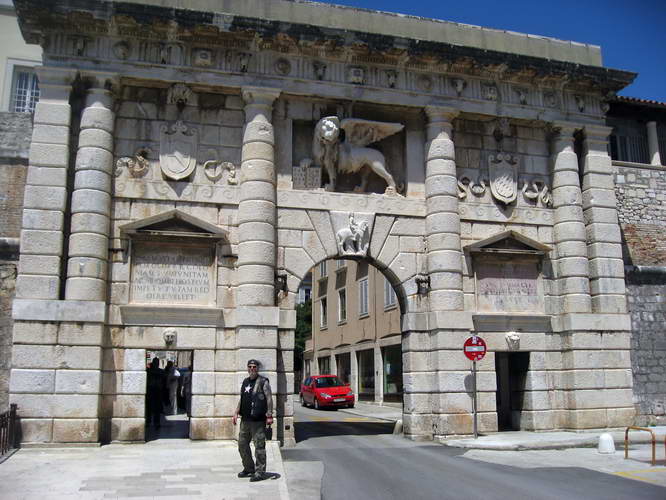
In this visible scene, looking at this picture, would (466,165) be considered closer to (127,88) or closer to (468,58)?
(468,58)

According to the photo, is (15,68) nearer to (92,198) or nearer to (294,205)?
(92,198)

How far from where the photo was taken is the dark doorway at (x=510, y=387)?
1694 cm

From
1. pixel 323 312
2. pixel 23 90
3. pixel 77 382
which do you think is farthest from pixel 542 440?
pixel 323 312

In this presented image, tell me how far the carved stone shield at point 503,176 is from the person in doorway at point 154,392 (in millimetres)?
9225

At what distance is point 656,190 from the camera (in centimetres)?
2109

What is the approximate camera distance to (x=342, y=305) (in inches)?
1460

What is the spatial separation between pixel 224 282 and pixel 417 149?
5.74 m

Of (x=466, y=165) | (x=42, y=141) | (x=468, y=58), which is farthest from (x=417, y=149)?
(x=42, y=141)

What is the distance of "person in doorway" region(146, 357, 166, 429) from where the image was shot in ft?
54.2

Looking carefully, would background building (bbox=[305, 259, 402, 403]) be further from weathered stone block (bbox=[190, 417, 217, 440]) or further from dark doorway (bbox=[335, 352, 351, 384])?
weathered stone block (bbox=[190, 417, 217, 440])

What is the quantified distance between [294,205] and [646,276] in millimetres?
10312

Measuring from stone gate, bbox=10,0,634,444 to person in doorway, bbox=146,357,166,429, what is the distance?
2346 mm

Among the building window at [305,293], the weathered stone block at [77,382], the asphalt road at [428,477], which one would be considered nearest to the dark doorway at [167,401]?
the weathered stone block at [77,382]

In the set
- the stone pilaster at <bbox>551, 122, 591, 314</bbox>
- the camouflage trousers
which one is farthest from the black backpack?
the stone pilaster at <bbox>551, 122, 591, 314</bbox>
